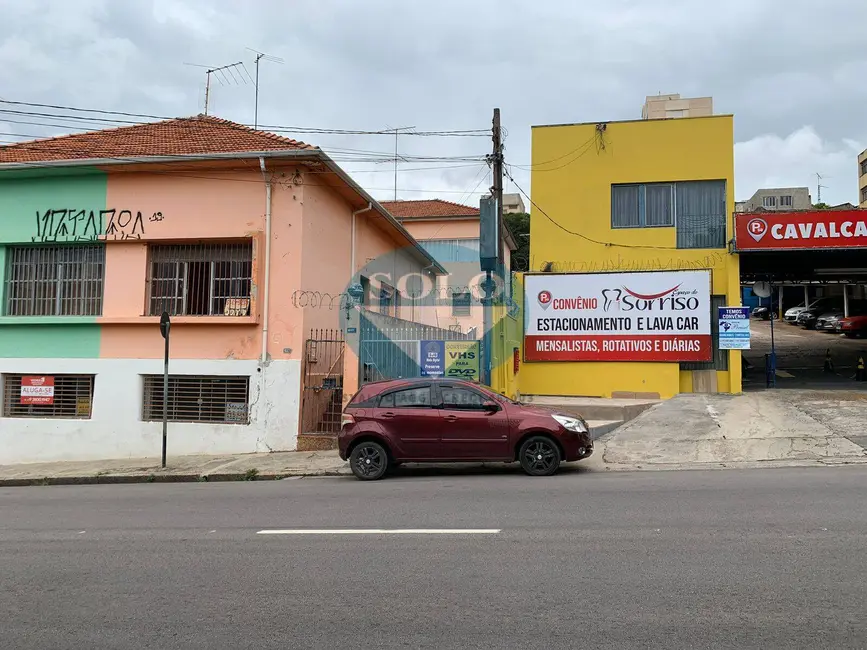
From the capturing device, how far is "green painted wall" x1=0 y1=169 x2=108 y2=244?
47.5ft

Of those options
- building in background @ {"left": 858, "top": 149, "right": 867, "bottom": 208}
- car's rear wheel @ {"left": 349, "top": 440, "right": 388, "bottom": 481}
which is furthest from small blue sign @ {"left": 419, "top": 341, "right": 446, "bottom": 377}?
building in background @ {"left": 858, "top": 149, "right": 867, "bottom": 208}

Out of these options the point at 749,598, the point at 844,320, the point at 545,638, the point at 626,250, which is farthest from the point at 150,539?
the point at 844,320

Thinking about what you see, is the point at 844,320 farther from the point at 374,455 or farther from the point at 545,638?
the point at 545,638

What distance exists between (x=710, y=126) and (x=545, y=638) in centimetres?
1814

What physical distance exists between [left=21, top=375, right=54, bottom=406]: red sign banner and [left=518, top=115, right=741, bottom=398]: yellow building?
11644 millimetres

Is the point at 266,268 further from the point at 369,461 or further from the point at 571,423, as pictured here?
the point at 571,423

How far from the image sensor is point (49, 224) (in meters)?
14.6

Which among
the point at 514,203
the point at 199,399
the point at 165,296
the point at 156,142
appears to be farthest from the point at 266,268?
the point at 514,203

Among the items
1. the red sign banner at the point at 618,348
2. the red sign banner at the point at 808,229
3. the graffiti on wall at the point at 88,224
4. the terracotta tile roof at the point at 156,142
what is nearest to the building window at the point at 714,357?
the red sign banner at the point at 618,348

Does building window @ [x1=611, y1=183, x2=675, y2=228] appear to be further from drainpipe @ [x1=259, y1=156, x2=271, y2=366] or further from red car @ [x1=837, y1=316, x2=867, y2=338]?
red car @ [x1=837, y1=316, x2=867, y2=338]

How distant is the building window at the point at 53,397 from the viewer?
1446 centimetres

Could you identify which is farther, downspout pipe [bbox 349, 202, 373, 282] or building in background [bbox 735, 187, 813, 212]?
building in background [bbox 735, 187, 813, 212]

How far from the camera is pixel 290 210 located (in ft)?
45.0

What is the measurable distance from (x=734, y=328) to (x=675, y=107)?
14.6 m
